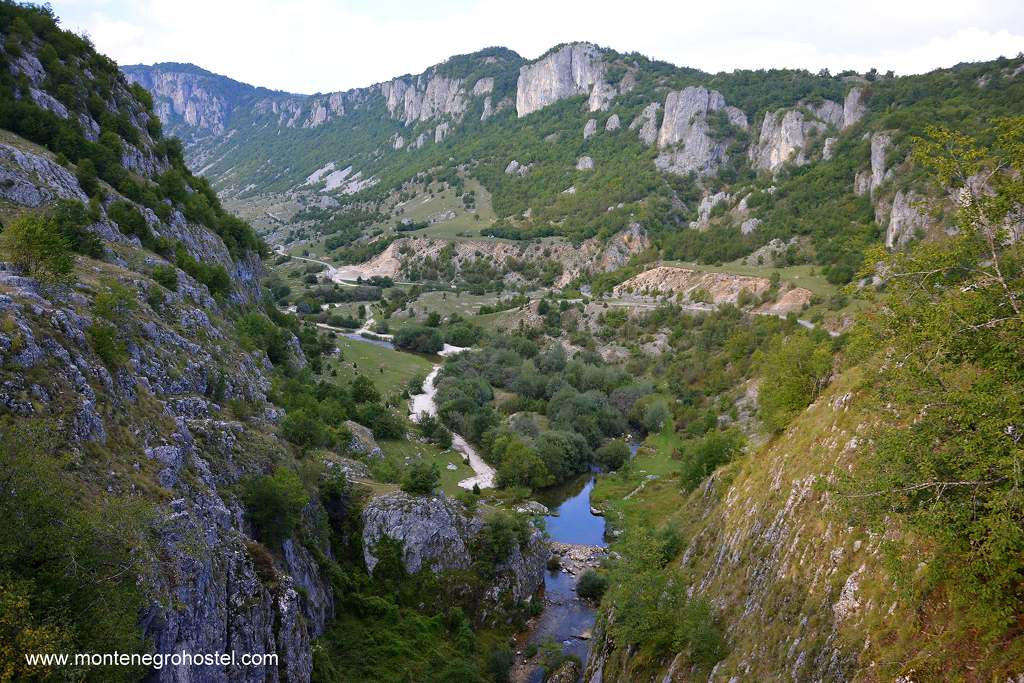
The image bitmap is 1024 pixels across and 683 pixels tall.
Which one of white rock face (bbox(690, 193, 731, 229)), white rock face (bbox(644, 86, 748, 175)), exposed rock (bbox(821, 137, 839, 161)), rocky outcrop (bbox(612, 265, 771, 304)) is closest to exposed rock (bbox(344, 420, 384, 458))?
rocky outcrop (bbox(612, 265, 771, 304))

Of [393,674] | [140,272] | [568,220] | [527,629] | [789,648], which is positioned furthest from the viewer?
[568,220]

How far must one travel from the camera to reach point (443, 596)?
35688 mm

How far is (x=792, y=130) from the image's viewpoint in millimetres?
146375

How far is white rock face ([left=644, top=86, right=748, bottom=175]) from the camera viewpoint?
555 ft

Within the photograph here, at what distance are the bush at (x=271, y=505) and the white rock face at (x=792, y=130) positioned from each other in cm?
14167

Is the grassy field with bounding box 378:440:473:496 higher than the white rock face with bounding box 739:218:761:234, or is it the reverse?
the white rock face with bounding box 739:218:761:234

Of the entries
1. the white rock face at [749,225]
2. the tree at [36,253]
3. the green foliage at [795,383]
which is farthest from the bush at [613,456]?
the white rock face at [749,225]

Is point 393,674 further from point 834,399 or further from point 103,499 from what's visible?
point 834,399

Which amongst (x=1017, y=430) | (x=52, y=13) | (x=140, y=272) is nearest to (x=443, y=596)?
(x=140, y=272)

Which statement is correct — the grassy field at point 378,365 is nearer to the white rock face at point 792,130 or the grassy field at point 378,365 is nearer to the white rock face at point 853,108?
the white rock face at point 792,130

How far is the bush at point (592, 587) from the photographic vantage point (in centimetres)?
4066

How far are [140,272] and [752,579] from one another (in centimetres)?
3369

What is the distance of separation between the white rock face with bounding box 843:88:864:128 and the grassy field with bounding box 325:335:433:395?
4301 inches

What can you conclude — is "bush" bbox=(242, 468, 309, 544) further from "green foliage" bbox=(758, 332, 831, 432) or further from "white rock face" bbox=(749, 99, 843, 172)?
"white rock face" bbox=(749, 99, 843, 172)
